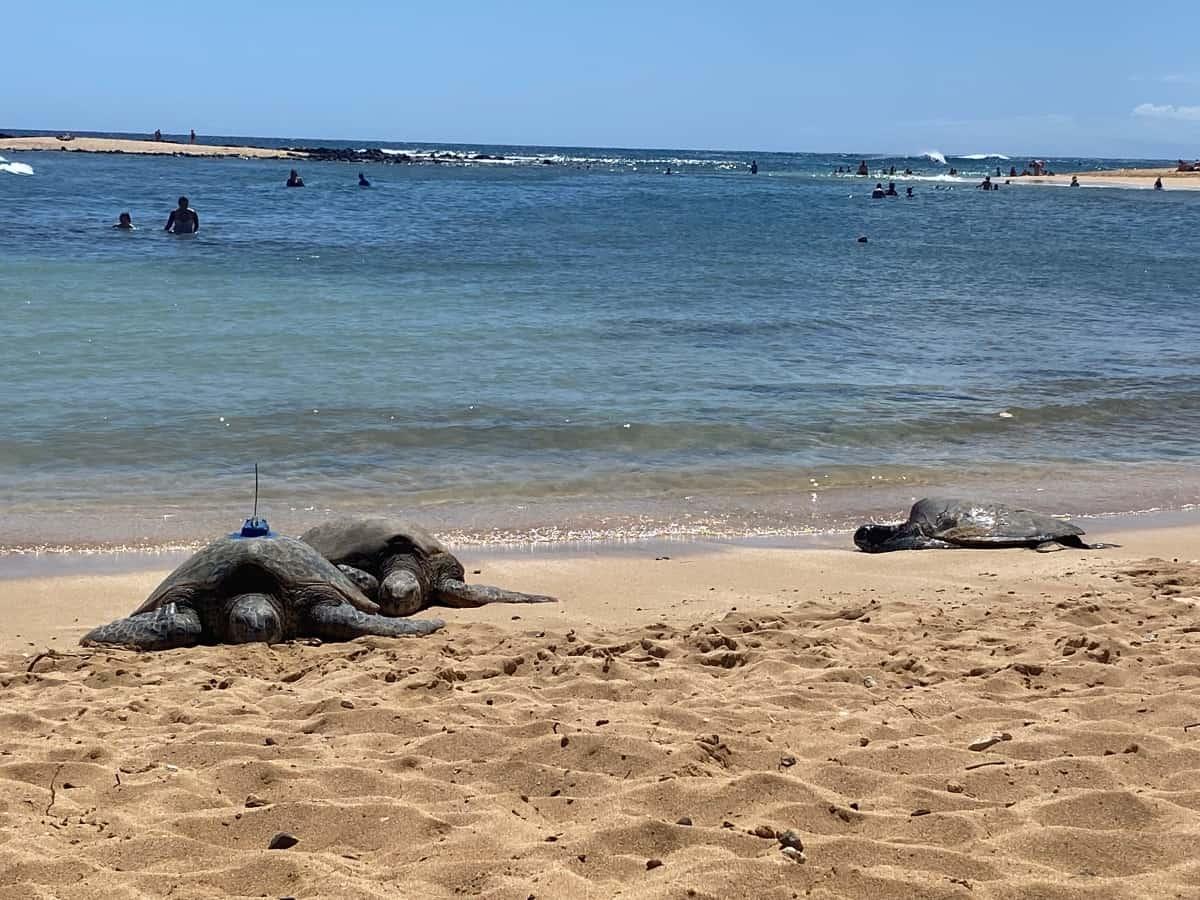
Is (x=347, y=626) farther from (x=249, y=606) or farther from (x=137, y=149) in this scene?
(x=137, y=149)

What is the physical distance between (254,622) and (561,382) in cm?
817

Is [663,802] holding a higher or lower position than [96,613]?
higher

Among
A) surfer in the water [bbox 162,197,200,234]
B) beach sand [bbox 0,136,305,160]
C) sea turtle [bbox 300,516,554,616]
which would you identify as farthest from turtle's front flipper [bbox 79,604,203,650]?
beach sand [bbox 0,136,305,160]

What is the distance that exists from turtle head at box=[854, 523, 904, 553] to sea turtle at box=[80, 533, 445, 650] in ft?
10.9

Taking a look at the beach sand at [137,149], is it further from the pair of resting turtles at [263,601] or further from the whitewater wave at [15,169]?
the pair of resting turtles at [263,601]

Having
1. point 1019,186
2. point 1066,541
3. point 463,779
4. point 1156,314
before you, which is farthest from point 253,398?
point 1019,186

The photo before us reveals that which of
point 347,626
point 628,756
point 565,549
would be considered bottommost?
point 565,549

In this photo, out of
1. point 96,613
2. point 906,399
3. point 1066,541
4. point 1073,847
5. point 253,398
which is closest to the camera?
point 1073,847

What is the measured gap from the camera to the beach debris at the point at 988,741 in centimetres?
423

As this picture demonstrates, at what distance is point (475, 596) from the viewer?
683 cm

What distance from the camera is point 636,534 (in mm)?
8578

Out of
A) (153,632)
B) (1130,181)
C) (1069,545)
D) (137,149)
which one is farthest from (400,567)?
(137,149)

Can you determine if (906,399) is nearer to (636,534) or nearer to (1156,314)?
(636,534)

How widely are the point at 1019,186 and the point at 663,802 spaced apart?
248ft
